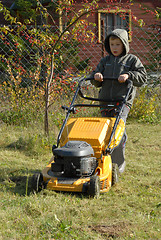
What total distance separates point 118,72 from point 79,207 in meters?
1.69

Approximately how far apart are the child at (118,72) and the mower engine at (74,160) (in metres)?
0.73

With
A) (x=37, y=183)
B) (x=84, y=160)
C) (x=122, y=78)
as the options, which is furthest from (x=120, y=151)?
(x=37, y=183)

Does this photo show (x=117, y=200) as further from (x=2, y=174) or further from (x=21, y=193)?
(x=2, y=174)

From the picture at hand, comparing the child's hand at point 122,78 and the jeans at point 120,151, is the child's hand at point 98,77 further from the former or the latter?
the jeans at point 120,151

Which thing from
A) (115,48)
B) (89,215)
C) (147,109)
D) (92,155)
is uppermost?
(115,48)

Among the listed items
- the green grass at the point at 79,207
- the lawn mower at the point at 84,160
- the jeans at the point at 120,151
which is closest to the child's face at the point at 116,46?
the lawn mower at the point at 84,160

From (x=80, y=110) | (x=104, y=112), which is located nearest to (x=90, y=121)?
(x=104, y=112)

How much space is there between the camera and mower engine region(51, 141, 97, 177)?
3223 mm

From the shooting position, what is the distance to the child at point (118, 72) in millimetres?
4008

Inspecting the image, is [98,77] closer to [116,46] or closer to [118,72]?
[118,72]

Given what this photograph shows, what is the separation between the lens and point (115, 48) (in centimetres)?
410

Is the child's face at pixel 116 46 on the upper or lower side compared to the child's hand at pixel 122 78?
upper

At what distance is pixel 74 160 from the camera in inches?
129

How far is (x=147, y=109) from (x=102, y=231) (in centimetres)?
492
